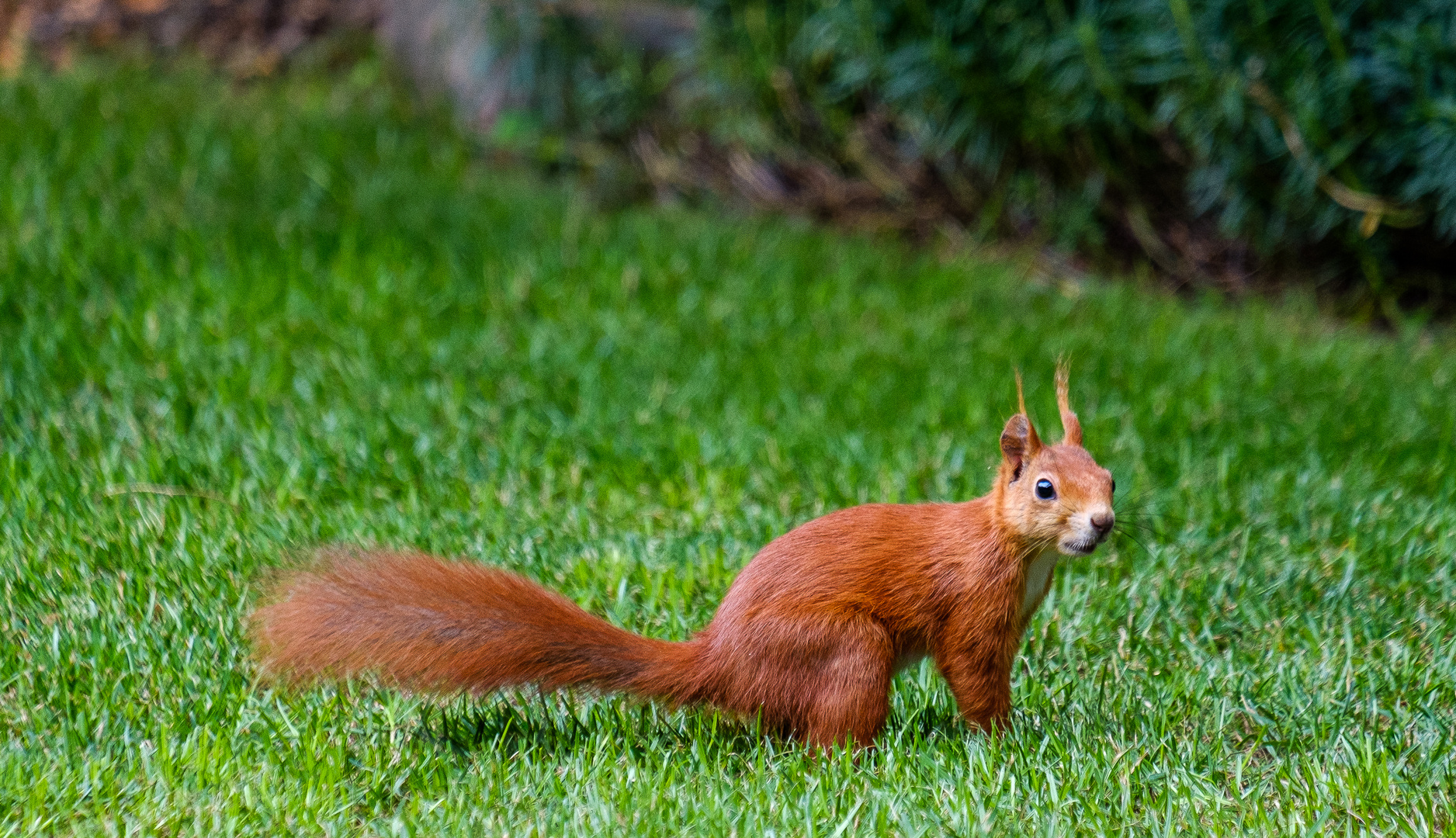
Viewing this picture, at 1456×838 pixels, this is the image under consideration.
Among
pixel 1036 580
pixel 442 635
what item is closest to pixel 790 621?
pixel 1036 580

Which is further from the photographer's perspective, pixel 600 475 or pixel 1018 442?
pixel 600 475

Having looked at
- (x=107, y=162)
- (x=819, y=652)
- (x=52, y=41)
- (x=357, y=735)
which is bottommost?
(x=357, y=735)

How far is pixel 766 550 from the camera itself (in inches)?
96.7

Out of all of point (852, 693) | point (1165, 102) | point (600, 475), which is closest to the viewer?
point (852, 693)

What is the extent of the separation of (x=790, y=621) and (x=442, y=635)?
1.88ft

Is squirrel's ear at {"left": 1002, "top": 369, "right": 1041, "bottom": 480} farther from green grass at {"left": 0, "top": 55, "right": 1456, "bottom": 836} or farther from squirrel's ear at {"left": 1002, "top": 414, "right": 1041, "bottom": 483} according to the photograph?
green grass at {"left": 0, "top": 55, "right": 1456, "bottom": 836}

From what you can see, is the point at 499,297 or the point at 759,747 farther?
the point at 499,297

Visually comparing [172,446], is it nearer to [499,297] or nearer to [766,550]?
[499,297]

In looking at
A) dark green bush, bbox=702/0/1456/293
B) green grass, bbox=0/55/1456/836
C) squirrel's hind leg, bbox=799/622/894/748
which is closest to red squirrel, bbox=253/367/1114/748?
squirrel's hind leg, bbox=799/622/894/748

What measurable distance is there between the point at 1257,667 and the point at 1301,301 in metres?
3.58

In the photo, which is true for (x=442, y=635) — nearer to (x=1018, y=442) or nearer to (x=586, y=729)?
(x=586, y=729)

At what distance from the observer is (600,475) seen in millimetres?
3799

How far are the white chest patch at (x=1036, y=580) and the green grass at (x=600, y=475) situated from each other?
0.75ft

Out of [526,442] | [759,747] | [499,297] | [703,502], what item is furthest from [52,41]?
[759,747]
